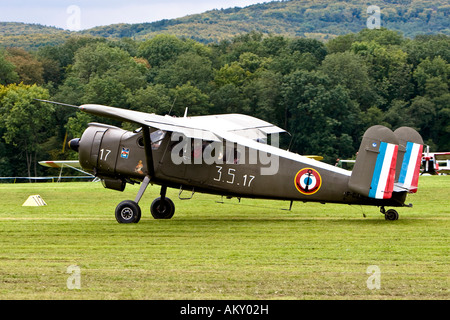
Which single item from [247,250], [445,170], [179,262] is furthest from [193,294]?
[445,170]

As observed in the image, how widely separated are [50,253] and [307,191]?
642cm

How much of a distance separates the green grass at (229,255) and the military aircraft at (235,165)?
75cm

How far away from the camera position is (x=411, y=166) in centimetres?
1691

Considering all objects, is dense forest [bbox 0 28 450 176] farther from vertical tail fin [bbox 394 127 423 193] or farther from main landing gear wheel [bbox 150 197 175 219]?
vertical tail fin [bbox 394 127 423 193]

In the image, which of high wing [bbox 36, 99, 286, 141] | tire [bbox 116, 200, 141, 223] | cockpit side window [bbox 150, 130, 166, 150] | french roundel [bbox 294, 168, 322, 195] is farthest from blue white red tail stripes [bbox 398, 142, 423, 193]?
tire [bbox 116, 200, 141, 223]

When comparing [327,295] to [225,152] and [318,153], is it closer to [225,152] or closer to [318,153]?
[225,152]

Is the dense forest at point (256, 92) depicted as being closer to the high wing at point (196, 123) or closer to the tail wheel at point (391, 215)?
the high wing at point (196, 123)

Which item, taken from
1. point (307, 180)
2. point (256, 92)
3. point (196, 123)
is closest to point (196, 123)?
point (196, 123)

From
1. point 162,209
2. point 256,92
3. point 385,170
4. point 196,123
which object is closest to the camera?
point 385,170

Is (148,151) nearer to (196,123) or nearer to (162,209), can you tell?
(196,123)

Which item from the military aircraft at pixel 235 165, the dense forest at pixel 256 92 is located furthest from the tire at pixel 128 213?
the dense forest at pixel 256 92

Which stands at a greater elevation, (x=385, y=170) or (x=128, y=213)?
(x=385, y=170)

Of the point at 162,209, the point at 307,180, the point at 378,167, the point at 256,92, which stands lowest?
the point at 256,92

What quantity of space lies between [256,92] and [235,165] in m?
64.3
